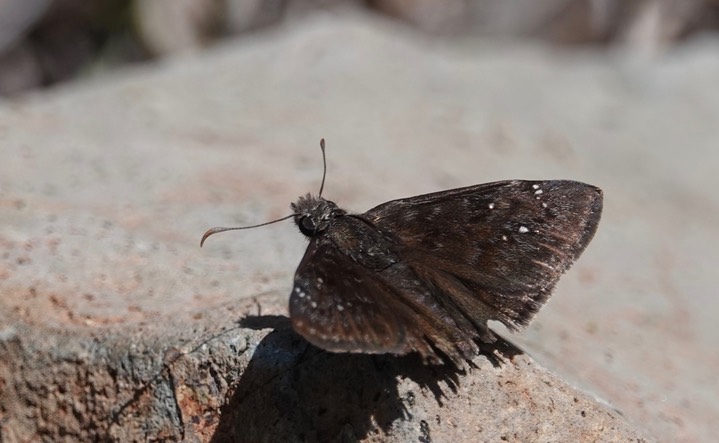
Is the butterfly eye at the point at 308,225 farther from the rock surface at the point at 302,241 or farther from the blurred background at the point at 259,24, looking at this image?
the blurred background at the point at 259,24

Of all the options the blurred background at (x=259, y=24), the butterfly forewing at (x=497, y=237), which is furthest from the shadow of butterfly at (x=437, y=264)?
the blurred background at (x=259, y=24)

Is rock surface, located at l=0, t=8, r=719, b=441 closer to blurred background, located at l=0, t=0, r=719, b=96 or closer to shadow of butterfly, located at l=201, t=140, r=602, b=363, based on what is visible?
shadow of butterfly, located at l=201, t=140, r=602, b=363

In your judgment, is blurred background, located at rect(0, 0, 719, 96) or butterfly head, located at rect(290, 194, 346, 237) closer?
butterfly head, located at rect(290, 194, 346, 237)

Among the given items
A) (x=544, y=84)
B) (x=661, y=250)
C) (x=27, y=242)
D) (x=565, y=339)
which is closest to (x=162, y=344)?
(x=27, y=242)

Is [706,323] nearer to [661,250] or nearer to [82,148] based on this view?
[661,250]

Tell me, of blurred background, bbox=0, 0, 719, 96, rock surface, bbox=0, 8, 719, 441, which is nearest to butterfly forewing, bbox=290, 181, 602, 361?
rock surface, bbox=0, 8, 719, 441

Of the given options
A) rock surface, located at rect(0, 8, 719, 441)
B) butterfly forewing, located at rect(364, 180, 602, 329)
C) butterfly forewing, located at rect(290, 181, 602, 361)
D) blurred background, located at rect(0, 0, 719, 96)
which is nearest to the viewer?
butterfly forewing, located at rect(290, 181, 602, 361)

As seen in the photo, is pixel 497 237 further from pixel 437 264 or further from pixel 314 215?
pixel 314 215
